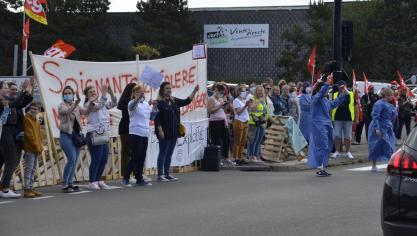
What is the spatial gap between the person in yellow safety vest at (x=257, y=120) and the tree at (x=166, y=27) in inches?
1777

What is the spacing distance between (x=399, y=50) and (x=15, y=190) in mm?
48880

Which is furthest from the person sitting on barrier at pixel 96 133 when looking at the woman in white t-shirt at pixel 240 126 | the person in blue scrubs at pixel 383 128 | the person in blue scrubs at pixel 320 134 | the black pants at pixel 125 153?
the person in blue scrubs at pixel 383 128

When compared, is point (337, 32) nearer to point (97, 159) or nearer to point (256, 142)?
point (256, 142)

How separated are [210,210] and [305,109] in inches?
371

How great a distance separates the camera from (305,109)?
20.1 metres

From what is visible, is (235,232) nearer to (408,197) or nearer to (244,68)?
(408,197)

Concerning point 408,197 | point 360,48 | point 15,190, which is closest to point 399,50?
point 360,48

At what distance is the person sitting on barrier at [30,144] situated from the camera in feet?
41.7

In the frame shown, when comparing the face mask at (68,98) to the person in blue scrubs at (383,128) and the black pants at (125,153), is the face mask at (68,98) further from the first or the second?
the person in blue scrubs at (383,128)

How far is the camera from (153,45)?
212 feet

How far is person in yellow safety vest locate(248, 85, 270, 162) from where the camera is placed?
1861 cm

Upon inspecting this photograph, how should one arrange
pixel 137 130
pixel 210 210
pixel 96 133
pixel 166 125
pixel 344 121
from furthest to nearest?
pixel 344 121 → pixel 166 125 → pixel 137 130 → pixel 96 133 → pixel 210 210

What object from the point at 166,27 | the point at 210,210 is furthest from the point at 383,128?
the point at 166,27

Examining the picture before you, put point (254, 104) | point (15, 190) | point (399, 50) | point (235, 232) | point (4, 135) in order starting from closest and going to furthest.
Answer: point (235, 232) < point (4, 135) < point (15, 190) < point (254, 104) < point (399, 50)
